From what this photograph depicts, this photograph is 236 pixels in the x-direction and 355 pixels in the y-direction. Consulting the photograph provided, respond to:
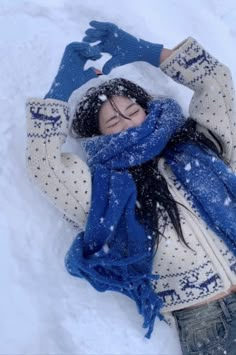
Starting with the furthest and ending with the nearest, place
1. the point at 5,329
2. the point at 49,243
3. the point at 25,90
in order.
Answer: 1. the point at 25,90
2. the point at 49,243
3. the point at 5,329

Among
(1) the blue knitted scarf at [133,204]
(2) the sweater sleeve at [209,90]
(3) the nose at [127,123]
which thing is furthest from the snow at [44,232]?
(3) the nose at [127,123]

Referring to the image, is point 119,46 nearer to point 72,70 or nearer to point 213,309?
point 72,70

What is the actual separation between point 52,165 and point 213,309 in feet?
1.94

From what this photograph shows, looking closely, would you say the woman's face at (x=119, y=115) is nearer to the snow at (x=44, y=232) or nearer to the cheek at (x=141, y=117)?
the cheek at (x=141, y=117)

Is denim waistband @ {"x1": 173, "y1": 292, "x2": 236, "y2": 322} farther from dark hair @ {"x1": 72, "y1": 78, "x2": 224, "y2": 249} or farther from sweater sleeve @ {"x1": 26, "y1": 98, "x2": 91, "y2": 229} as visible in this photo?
sweater sleeve @ {"x1": 26, "y1": 98, "x2": 91, "y2": 229}

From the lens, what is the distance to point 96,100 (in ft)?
5.55

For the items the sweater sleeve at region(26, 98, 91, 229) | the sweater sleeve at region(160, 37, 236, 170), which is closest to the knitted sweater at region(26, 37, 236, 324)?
the sweater sleeve at region(26, 98, 91, 229)

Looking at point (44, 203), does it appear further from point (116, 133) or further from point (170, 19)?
point (170, 19)

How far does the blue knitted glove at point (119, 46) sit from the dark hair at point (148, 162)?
0.06m

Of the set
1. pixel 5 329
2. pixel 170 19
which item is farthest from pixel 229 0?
pixel 5 329

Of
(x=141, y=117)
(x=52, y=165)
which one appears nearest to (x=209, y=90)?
(x=141, y=117)

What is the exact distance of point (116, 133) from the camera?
162 cm

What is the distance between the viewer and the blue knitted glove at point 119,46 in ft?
5.63

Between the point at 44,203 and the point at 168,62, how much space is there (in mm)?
575
